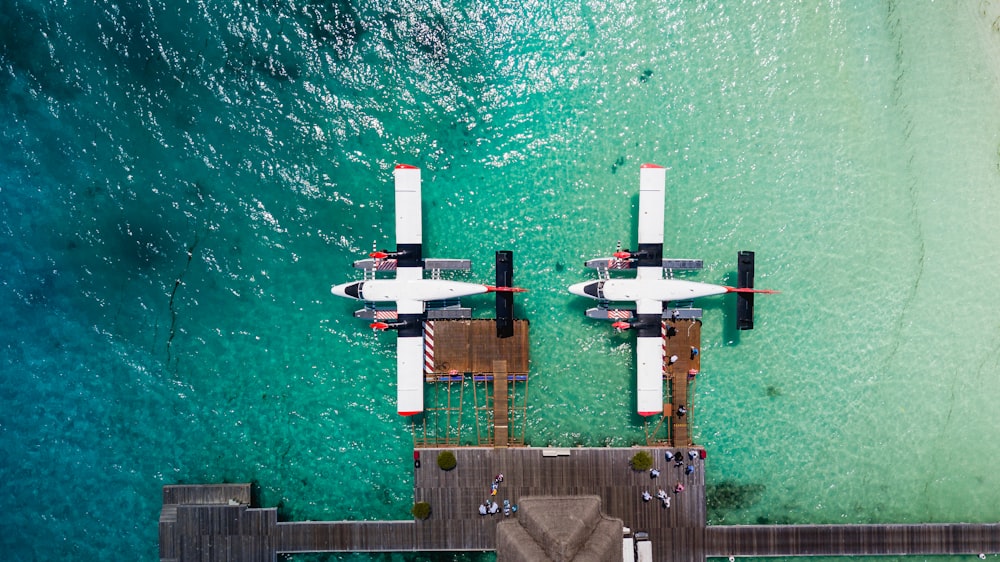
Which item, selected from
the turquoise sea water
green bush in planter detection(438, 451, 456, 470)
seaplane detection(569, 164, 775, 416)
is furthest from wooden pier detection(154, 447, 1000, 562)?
seaplane detection(569, 164, 775, 416)

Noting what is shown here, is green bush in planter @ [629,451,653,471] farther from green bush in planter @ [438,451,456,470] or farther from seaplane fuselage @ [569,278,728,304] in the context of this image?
seaplane fuselage @ [569,278,728,304]

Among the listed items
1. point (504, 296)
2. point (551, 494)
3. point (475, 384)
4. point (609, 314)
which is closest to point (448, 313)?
point (504, 296)

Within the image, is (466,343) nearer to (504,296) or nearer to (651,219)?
(504,296)

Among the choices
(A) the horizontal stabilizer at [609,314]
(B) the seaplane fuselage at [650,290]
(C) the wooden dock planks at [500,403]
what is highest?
(B) the seaplane fuselage at [650,290]

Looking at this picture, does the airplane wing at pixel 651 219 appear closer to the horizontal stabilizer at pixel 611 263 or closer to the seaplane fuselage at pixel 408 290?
the horizontal stabilizer at pixel 611 263

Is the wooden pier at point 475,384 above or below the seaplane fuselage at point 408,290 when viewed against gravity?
below

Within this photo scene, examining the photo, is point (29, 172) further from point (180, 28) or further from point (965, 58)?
point (965, 58)

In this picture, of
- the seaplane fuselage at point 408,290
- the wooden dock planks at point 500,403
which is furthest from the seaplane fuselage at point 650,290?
the wooden dock planks at point 500,403

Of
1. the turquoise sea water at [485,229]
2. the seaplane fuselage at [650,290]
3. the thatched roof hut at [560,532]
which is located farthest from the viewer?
the turquoise sea water at [485,229]

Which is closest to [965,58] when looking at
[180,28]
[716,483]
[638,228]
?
[638,228]
